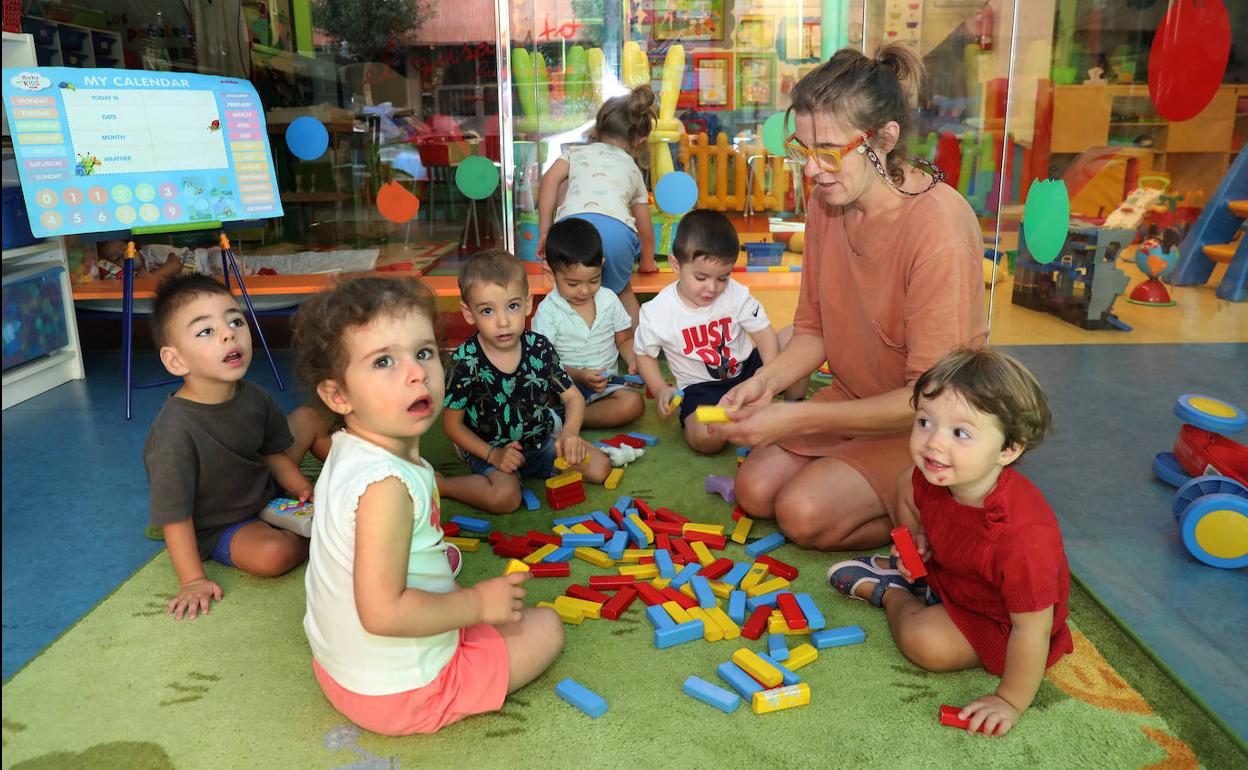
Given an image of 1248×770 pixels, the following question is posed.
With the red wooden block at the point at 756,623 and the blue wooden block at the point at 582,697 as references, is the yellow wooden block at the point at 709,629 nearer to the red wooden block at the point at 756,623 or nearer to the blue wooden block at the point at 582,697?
the red wooden block at the point at 756,623

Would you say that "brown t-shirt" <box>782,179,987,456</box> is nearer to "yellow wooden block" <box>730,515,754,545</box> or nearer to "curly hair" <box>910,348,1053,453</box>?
"yellow wooden block" <box>730,515,754,545</box>

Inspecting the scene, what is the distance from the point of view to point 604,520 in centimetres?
308

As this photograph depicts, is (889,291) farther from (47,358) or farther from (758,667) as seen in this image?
(47,358)

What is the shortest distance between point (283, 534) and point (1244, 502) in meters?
2.81

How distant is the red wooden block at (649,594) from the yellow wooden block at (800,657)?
42cm

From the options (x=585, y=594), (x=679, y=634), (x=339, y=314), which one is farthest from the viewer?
(x=585, y=594)

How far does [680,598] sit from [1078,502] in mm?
1499

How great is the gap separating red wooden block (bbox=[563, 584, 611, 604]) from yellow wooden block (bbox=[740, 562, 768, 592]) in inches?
15.6

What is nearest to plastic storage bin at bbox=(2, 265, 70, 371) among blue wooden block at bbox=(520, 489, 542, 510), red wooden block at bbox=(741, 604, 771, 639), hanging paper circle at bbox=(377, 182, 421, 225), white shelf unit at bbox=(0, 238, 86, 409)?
white shelf unit at bbox=(0, 238, 86, 409)

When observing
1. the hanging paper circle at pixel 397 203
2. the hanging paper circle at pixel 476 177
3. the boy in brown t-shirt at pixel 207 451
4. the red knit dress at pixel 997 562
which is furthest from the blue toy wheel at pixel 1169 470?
the hanging paper circle at pixel 397 203

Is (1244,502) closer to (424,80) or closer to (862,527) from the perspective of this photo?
(862,527)

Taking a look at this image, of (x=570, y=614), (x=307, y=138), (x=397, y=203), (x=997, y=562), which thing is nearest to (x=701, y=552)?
(x=570, y=614)

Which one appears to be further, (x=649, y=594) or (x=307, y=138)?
(x=307, y=138)

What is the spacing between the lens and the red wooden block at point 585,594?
2.56 meters
